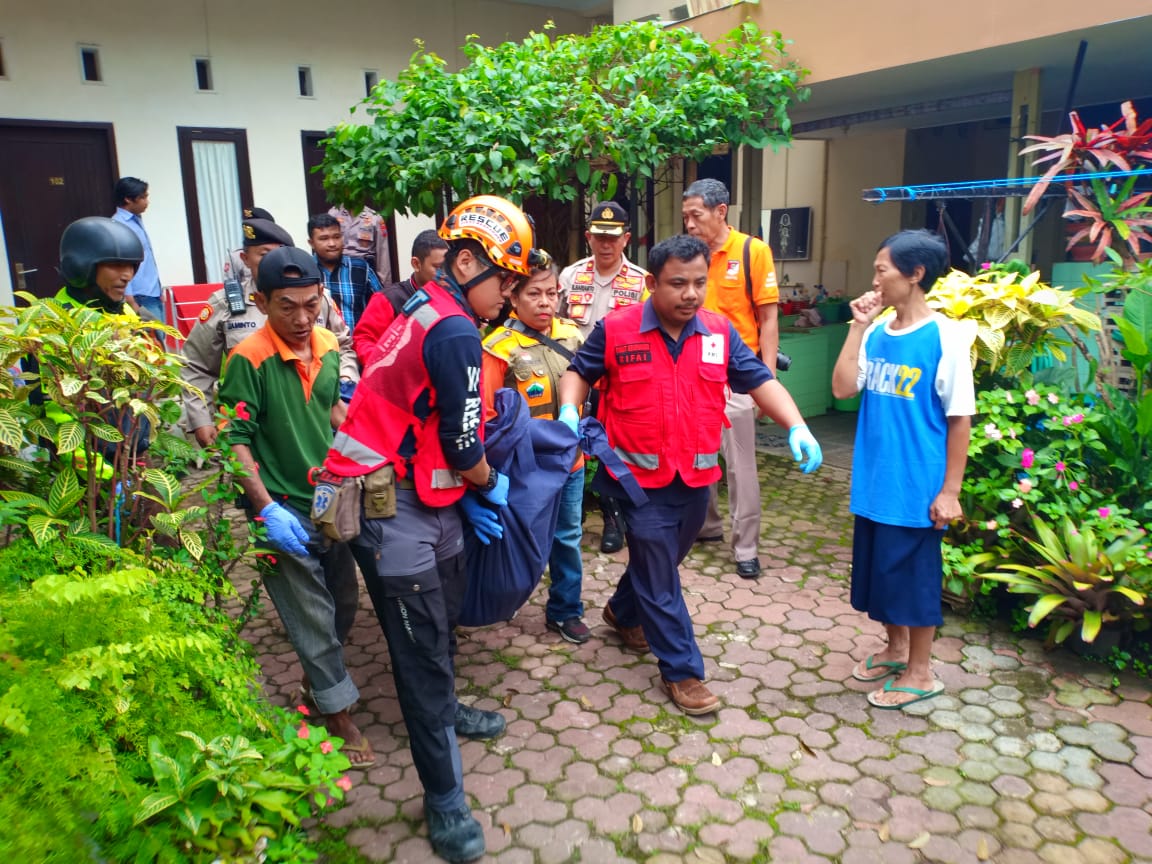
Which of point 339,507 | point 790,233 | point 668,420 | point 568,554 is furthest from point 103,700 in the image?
point 790,233

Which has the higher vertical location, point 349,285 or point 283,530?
point 349,285

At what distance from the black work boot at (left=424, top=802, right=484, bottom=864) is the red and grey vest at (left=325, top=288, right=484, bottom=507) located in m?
1.06

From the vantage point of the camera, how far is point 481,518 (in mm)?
3029

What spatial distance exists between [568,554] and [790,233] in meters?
8.30

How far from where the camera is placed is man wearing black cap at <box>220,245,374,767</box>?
3.15 meters

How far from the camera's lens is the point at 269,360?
10.6ft

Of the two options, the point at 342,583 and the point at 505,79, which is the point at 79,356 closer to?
the point at 342,583

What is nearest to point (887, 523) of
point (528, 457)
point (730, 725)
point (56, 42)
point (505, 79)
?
point (730, 725)

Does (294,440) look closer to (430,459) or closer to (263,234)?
(430,459)

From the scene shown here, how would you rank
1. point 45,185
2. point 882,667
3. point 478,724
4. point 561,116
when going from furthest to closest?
point 45,185
point 561,116
point 882,667
point 478,724

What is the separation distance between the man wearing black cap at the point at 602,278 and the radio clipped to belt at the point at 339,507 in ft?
7.91

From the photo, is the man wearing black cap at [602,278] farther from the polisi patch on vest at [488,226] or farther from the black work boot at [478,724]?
the polisi patch on vest at [488,226]

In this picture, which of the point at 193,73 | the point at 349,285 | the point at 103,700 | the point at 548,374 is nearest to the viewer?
the point at 103,700

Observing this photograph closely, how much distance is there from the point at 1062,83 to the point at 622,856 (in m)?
7.34
